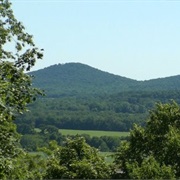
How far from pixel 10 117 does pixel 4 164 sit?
0.99 metres

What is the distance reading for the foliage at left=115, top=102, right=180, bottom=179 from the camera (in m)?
35.2

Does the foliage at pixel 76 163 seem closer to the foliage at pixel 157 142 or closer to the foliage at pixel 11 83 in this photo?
the foliage at pixel 157 142

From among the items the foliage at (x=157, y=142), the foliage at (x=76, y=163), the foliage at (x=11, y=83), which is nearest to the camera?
the foliage at (x=11, y=83)

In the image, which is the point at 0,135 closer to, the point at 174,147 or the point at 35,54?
the point at 35,54

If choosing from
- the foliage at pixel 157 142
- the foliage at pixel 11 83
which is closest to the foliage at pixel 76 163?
the foliage at pixel 157 142

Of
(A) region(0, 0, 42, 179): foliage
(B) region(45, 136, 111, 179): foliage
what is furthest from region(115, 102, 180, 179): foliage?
(A) region(0, 0, 42, 179): foliage

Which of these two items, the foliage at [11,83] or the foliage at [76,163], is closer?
the foliage at [11,83]

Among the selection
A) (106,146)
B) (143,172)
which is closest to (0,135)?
(143,172)

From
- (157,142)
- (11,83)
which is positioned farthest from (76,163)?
(11,83)

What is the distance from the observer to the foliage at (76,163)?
32188 mm

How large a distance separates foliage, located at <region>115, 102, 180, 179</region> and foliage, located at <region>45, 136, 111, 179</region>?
173 cm

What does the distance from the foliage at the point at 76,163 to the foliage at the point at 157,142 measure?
1.73 metres

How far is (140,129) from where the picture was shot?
39406 millimetres

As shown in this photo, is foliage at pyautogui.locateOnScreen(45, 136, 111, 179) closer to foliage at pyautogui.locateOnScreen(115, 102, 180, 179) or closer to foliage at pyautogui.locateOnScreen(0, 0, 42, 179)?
foliage at pyautogui.locateOnScreen(115, 102, 180, 179)
